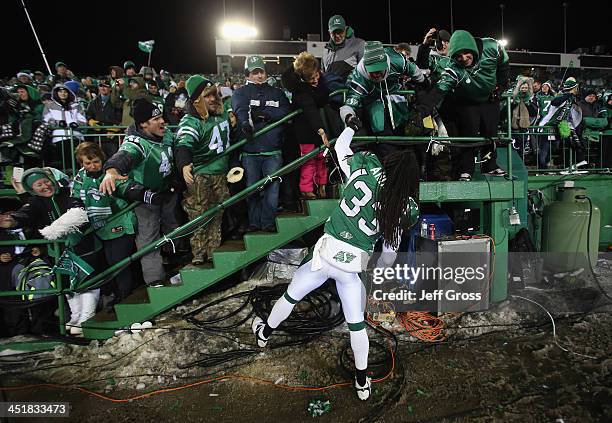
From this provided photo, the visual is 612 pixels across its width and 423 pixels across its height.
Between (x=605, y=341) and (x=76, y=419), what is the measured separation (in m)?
5.98

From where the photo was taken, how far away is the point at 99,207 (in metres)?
4.94

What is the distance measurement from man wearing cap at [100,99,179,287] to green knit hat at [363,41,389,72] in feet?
9.40

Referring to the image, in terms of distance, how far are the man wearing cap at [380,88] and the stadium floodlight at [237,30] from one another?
90.9 ft

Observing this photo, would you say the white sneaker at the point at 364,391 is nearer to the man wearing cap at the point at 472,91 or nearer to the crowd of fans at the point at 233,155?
the crowd of fans at the point at 233,155

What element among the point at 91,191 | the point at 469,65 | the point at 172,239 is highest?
the point at 469,65

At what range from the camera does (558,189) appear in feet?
23.4

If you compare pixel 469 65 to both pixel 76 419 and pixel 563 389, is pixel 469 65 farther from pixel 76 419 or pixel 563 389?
pixel 76 419

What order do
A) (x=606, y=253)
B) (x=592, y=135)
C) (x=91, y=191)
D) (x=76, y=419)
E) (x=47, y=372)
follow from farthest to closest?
(x=592, y=135) → (x=606, y=253) → (x=91, y=191) → (x=47, y=372) → (x=76, y=419)

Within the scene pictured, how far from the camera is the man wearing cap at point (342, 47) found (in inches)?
237

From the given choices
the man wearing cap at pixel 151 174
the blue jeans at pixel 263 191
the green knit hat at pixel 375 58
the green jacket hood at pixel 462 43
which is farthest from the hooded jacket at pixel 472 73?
the man wearing cap at pixel 151 174

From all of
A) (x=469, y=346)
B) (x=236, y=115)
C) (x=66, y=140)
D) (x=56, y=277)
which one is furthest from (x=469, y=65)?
(x=66, y=140)

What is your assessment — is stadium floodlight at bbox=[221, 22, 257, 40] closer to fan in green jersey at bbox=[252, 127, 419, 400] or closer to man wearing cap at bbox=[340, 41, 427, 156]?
man wearing cap at bbox=[340, 41, 427, 156]

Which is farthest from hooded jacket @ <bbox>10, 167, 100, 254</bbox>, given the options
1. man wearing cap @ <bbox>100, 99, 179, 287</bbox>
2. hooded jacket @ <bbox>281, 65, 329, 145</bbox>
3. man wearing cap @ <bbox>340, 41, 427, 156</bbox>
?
man wearing cap @ <bbox>340, 41, 427, 156</bbox>

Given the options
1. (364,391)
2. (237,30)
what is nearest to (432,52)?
(364,391)
